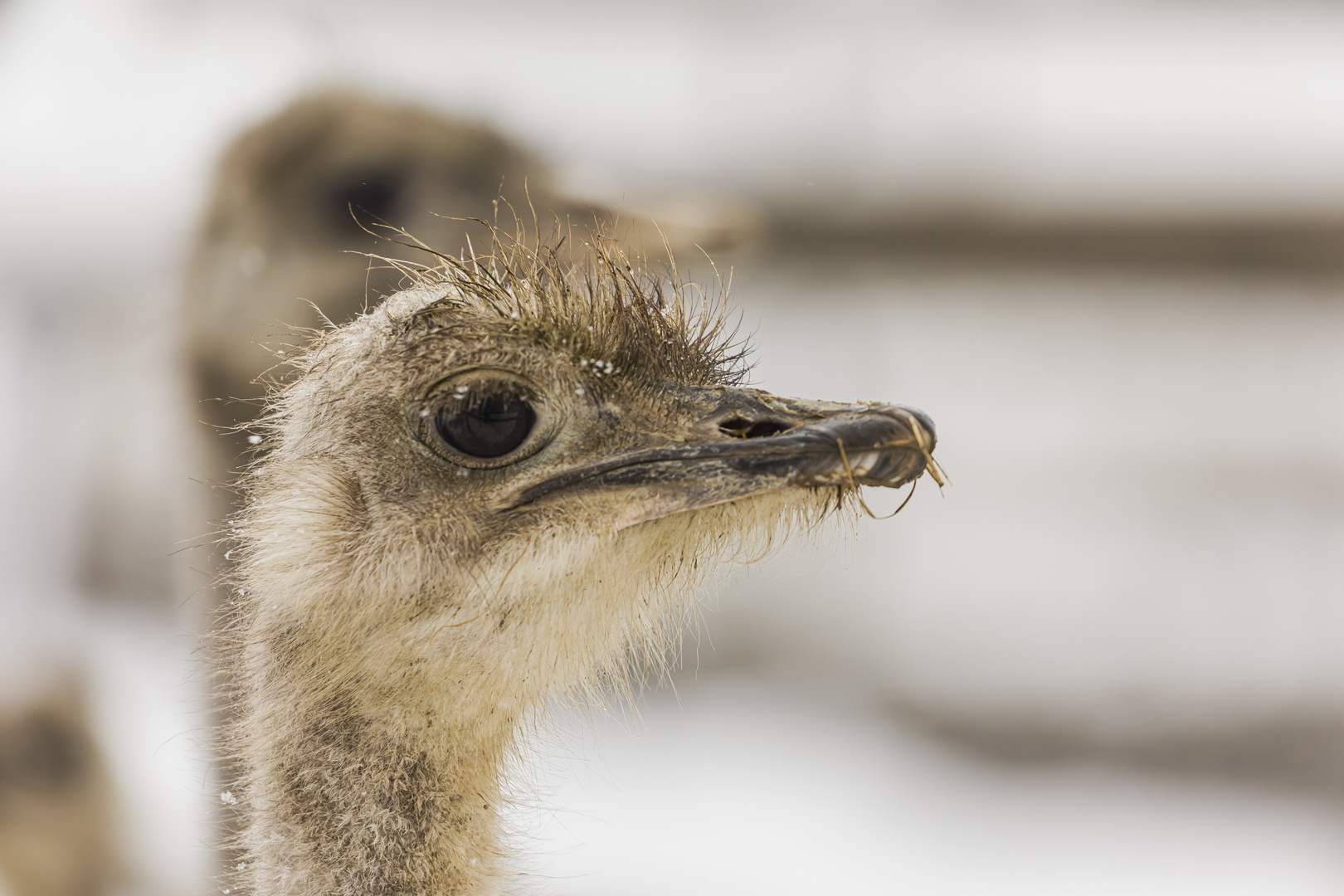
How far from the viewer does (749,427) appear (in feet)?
2.16

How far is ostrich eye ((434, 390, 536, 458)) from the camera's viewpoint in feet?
2.14

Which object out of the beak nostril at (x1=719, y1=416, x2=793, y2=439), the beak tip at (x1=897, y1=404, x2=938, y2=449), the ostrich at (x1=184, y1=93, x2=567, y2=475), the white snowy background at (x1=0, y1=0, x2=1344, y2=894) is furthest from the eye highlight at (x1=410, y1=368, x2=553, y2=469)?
the white snowy background at (x1=0, y1=0, x2=1344, y2=894)

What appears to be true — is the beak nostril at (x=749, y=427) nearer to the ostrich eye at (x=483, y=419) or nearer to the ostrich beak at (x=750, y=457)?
the ostrich beak at (x=750, y=457)

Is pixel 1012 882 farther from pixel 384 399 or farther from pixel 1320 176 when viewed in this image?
pixel 384 399

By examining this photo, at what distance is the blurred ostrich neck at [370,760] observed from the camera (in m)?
0.69

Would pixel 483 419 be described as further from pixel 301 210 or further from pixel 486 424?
pixel 301 210

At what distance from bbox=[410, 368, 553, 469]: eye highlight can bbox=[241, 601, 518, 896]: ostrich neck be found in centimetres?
14

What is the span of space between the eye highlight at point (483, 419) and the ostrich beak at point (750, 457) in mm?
28

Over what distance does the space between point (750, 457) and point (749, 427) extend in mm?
31

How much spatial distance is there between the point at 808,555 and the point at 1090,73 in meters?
1.44

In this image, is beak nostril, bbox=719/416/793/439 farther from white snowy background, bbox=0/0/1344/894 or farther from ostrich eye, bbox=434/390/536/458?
white snowy background, bbox=0/0/1344/894

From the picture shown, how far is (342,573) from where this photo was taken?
0.67 m

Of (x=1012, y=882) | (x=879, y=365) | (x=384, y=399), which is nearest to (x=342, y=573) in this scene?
(x=384, y=399)

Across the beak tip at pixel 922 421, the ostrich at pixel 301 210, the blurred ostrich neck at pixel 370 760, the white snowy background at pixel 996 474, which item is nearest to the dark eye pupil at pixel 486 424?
the blurred ostrich neck at pixel 370 760
